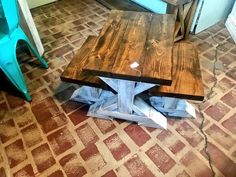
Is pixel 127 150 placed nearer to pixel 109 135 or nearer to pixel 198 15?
pixel 109 135

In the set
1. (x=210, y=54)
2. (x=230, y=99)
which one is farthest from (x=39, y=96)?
(x=210, y=54)

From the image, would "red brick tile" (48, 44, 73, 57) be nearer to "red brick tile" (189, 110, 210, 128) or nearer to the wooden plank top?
the wooden plank top

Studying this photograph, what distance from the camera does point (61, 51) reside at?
Answer: 7.09 feet

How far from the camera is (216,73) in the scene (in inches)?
73.3

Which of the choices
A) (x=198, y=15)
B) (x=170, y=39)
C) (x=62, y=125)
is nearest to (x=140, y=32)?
(x=170, y=39)

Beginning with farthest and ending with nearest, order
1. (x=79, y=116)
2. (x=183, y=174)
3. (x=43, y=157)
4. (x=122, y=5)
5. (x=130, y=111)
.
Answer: (x=122, y=5) < (x=79, y=116) < (x=130, y=111) < (x=43, y=157) < (x=183, y=174)

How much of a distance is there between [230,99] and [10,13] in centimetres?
170

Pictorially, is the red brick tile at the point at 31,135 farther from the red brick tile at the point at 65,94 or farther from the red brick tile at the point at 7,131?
the red brick tile at the point at 65,94

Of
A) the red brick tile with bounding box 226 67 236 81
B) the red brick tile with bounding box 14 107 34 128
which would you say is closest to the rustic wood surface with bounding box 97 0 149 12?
the red brick tile with bounding box 226 67 236 81

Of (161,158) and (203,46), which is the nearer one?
(161,158)

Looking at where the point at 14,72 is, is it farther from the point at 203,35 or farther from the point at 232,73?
the point at 203,35

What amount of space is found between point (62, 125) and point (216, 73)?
1.37 metres

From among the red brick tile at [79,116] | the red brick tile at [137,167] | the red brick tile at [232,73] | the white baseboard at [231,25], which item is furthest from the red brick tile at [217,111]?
the white baseboard at [231,25]

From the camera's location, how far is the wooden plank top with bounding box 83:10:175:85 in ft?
3.61
